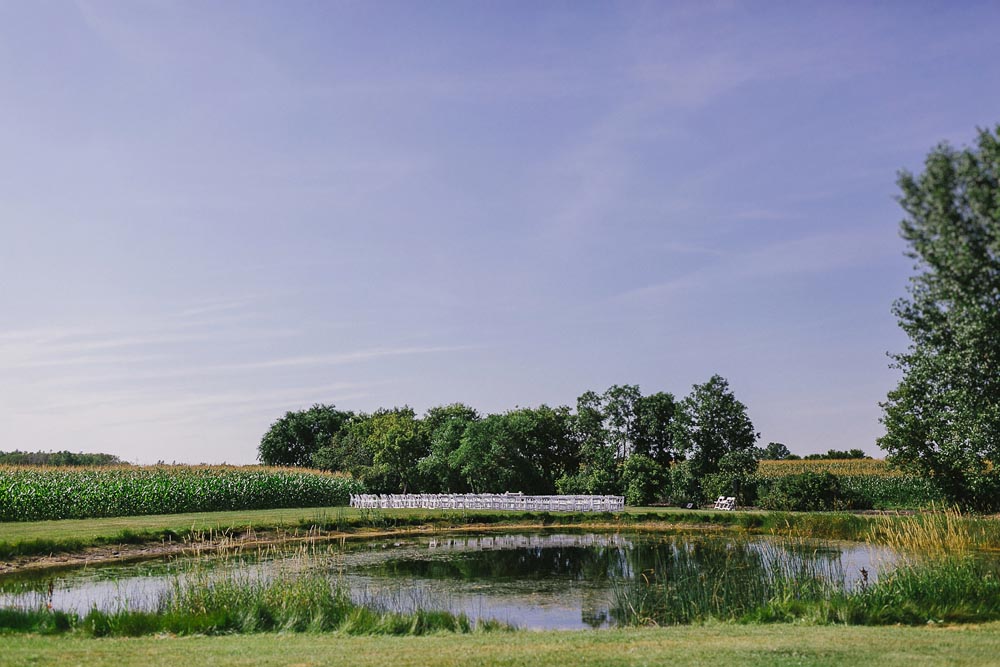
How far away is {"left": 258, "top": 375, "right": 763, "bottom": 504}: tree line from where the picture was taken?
138 feet

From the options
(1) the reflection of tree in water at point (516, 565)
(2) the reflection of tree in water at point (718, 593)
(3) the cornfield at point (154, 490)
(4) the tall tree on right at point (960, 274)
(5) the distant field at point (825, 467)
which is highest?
(4) the tall tree on right at point (960, 274)

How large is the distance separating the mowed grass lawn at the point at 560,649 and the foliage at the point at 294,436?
80.9 meters

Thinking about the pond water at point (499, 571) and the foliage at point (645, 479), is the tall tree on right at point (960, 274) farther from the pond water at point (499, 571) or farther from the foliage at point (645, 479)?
the foliage at point (645, 479)

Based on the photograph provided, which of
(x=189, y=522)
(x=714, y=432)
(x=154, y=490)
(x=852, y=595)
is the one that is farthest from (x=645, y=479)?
(x=852, y=595)

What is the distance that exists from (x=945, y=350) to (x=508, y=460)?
37.3m

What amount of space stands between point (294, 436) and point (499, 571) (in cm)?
7253

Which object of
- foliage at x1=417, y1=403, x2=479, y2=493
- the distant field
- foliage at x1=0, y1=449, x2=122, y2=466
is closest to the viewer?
foliage at x1=417, y1=403, x2=479, y2=493

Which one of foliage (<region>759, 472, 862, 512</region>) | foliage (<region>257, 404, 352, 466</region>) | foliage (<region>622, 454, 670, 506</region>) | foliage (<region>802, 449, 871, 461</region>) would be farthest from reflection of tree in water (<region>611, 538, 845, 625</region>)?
foliage (<region>257, 404, 352, 466</region>)

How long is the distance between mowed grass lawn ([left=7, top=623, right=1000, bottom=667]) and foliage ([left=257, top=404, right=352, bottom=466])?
3186 inches

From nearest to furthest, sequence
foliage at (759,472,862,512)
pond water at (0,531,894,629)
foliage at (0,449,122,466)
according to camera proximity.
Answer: pond water at (0,531,894,629)
foliage at (759,472,862,512)
foliage at (0,449,122,466)

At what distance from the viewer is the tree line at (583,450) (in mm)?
Answer: 42094

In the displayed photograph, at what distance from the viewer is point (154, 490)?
3653cm

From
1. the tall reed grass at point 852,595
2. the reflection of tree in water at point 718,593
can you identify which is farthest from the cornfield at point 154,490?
the tall reed grass at point 852,595

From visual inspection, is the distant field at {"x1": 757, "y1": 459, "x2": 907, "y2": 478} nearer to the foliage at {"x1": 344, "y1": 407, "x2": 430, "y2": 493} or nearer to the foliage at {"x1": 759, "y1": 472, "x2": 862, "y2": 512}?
the foliage at {"x1": 759, "y1": 472, "x2": 862, "y2": 512}
